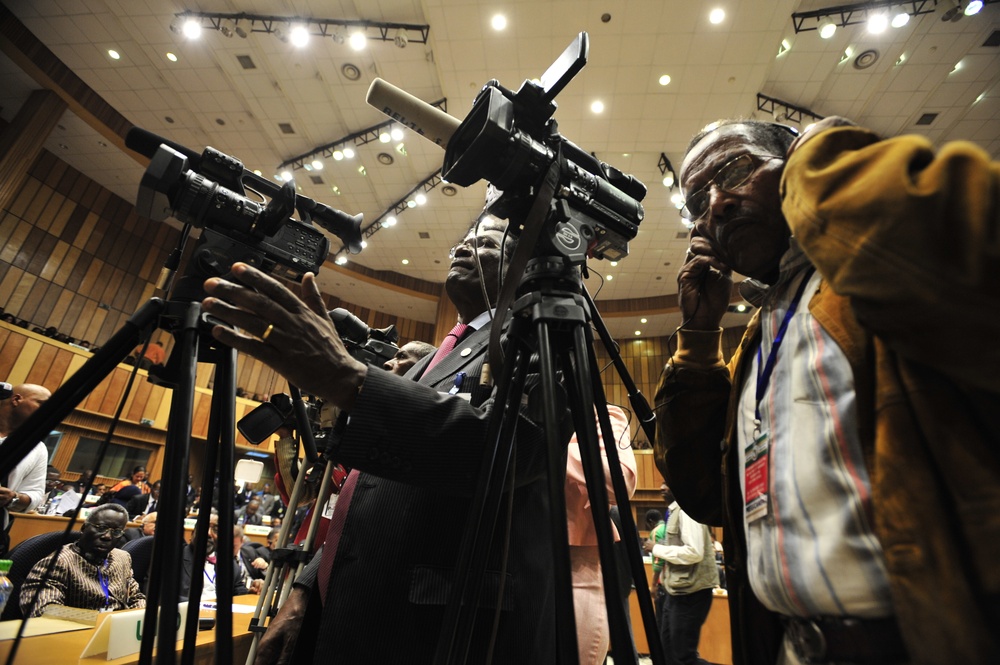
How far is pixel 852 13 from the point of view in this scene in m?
5.75

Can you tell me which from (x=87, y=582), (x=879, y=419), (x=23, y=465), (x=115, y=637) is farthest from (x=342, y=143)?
(x=879, y=419)

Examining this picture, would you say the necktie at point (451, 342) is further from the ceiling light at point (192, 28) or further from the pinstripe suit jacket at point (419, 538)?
the ceiling light at point (192, 28)

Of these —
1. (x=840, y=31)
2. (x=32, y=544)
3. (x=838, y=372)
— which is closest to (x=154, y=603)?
(x=838, y=372)

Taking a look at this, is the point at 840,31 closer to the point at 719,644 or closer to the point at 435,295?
the point at 719,644

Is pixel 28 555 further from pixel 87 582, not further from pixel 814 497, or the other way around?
pixel 814 497

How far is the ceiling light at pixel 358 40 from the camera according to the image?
21.1ft

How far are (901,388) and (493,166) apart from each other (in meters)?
0.72

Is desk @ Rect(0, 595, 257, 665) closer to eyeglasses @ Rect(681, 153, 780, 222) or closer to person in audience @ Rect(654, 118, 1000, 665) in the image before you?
person in audience @ Rect(654, 118, 1000, 665)

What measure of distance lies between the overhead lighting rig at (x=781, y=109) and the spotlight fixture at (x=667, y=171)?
1.53m

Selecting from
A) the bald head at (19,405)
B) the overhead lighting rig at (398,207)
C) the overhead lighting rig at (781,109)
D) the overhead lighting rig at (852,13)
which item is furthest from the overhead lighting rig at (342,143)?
the bald head at (19,405)

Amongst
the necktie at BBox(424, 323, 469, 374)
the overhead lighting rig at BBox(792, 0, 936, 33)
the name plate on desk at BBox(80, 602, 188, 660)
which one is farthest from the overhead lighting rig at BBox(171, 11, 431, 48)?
the name plate on desk at BBox(80, 602, 188, 660)

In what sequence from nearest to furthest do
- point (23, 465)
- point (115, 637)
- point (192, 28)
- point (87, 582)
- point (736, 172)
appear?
point (736, 172) < point (115, 637) < point (87, 582) < point (23, 465) < point (192, 28)

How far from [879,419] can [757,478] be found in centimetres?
22

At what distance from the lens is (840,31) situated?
600cm
